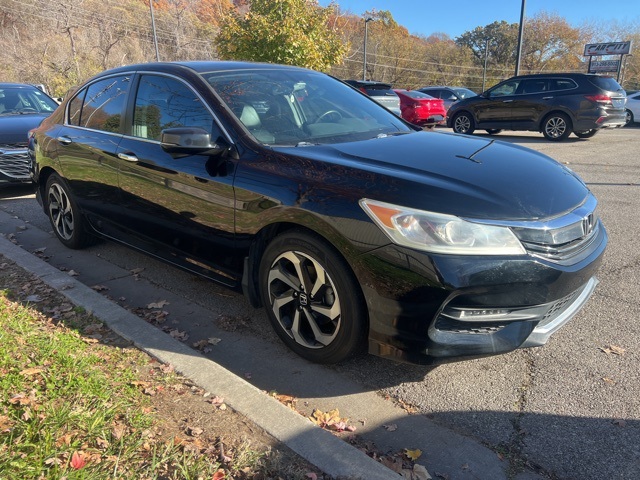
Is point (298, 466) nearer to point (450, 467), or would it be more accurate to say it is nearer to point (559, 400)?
point (450, 467)

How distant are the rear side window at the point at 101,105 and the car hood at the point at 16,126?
10.0 feet

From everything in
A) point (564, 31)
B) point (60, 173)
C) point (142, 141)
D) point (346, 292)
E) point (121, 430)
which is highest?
point (564, 31)

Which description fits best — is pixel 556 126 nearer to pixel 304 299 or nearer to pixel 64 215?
pixel 64 215

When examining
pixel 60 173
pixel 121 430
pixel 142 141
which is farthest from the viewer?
pixel 60 173

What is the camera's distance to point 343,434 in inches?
98.2

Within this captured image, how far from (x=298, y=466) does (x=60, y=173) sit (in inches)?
156

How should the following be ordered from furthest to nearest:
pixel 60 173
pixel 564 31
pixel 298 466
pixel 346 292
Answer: pixel 564 31 → pixel 60 173 → pixel 346 292 → pixel 298 466

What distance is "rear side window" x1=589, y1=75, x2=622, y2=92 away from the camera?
1254 centimetres

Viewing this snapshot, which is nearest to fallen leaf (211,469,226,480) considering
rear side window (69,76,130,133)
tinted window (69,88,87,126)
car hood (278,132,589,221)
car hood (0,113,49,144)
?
car hood (278,132,589,221)

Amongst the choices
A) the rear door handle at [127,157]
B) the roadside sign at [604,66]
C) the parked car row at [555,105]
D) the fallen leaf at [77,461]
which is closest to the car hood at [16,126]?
the rear door handle at [127,157]

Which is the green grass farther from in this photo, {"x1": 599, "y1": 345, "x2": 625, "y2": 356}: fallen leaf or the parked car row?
the parked car row

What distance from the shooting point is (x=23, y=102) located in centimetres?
890

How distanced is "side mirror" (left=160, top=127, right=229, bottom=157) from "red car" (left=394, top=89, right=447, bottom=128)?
44.7ft

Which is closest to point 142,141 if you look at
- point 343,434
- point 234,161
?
point 234,161
